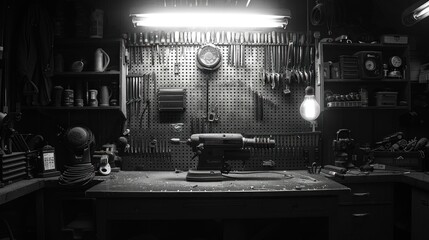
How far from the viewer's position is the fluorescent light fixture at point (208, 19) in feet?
9.58

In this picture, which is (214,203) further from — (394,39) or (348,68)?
(394,39)

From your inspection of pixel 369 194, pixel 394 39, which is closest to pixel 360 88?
pixel 394 39

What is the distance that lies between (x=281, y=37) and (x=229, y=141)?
134 centimetres

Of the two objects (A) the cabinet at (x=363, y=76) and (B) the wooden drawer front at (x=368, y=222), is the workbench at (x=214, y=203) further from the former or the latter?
(A) the cabinet at (x=363, y=76)

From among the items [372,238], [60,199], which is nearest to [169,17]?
[60,199]

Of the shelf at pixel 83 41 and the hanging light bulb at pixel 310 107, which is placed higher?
the shelf at pixel 83 41

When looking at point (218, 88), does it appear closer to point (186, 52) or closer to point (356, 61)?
point (186, 52)

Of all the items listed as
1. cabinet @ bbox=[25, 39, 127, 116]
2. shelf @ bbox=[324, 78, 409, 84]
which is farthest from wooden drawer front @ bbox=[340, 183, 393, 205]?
cabinet @ bbox=[25, 39, 127, 116]

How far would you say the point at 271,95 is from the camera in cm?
358

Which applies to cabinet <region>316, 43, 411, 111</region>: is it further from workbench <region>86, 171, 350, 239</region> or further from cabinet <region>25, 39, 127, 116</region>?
cabinet <region>25, 39, 127, 116</region>

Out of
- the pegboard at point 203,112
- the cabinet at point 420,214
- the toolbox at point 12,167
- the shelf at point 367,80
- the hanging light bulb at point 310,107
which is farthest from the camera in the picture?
the pegboard at point 203,112

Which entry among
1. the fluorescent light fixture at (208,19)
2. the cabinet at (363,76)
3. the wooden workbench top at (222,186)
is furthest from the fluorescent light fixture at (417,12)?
the wooden workbench top at (222,186)

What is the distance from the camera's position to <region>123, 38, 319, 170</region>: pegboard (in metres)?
3.52

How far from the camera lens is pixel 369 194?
3002 millimetres
